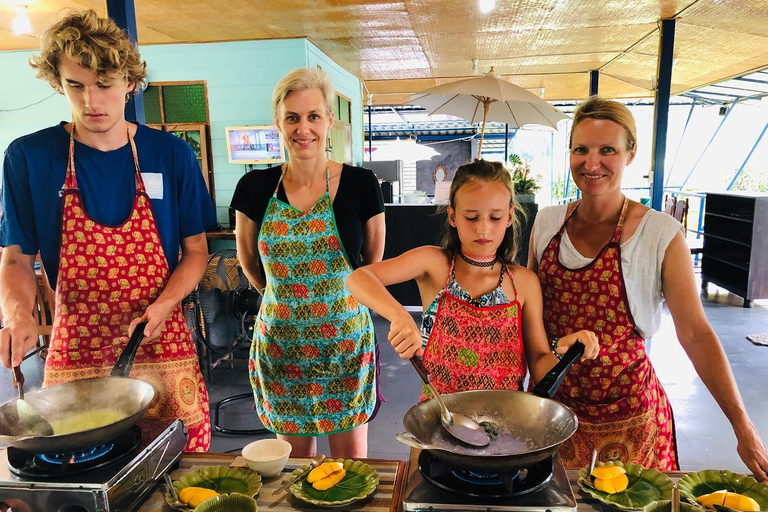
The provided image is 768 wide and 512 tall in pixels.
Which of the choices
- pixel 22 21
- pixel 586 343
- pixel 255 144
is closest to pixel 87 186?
pixel 586 343

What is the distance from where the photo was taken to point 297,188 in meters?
1.78

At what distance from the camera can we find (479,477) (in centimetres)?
98

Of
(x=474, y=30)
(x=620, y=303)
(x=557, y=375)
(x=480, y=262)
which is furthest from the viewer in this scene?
(x=474, y=30)

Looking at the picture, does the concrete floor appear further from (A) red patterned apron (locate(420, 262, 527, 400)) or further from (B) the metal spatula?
(B) the metal spatula

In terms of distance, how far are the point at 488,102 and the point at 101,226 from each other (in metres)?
5.22

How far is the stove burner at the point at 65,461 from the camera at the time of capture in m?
1.02

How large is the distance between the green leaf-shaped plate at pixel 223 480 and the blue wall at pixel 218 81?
216 inches

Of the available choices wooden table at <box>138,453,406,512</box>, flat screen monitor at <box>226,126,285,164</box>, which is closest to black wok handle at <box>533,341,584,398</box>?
wooden table at <box>138,453,406,512</box>

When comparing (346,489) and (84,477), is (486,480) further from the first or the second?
(84,477)

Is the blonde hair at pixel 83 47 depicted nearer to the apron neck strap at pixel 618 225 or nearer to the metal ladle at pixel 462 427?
the metal ladle at pixel 462 427

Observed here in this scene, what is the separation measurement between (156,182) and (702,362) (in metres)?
1.62

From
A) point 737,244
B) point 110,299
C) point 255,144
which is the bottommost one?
point 737,244

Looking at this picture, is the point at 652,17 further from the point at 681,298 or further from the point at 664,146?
the point at 681,298

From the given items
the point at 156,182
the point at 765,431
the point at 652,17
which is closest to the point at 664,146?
the point at 652,17
